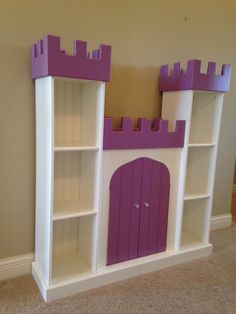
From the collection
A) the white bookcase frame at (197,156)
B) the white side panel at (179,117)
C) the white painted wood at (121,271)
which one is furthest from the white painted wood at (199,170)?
the white painted wood at (121,271)

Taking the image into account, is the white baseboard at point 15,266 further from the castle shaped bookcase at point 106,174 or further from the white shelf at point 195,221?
the white shelf at point 195,221

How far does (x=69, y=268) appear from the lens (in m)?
1.91

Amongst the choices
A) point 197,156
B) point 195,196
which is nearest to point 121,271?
point 195,196

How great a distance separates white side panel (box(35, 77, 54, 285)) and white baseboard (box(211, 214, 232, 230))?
1696 millimetres

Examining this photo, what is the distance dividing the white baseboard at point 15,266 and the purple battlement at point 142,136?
929 millimetres

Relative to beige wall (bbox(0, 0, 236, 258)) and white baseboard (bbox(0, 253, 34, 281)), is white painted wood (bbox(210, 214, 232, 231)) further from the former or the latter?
white baseboard (bbox(0, 253, 34, 281))

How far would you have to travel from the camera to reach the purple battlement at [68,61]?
59.3 inches

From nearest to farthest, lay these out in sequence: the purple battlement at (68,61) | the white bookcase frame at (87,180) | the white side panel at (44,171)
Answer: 1. the purple battlement at (68,61)
2. the white side panel at (44,171)
3. the white bookcase frame at (87,180)

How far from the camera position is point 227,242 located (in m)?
2.57

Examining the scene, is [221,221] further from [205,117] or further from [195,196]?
[205,117]

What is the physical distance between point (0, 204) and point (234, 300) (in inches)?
61.1

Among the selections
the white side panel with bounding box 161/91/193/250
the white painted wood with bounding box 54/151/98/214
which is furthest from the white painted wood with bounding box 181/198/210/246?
the white painted wood with bounding box 54/151/98/214

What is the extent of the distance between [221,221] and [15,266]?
193 centimetres

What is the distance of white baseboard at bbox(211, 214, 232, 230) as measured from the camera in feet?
9.29
